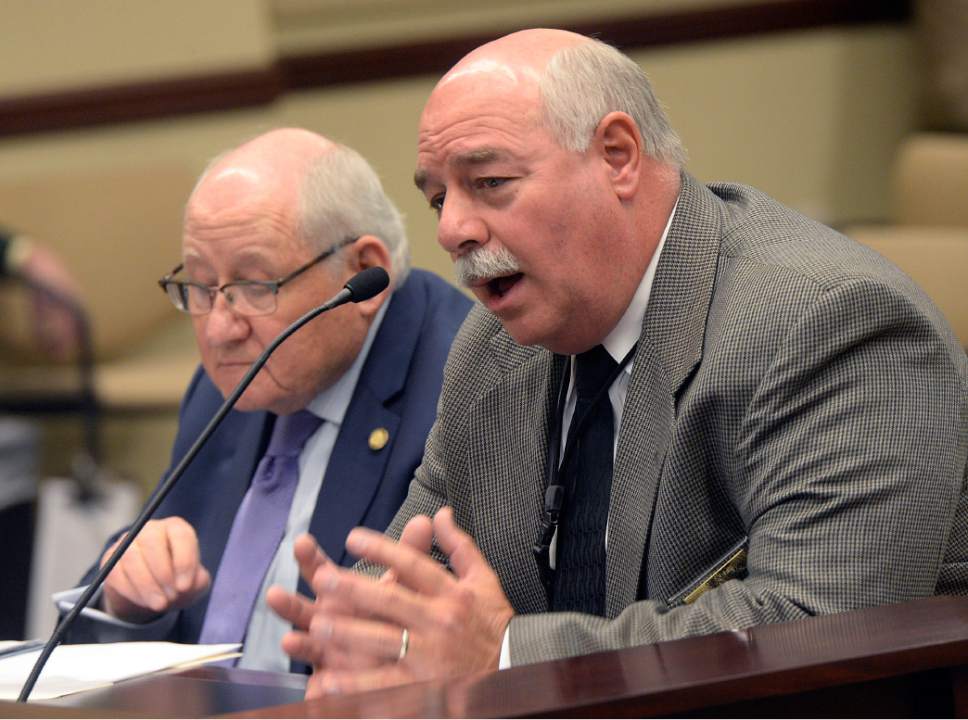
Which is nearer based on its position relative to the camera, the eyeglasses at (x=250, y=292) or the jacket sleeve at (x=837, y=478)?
the jacket sleeve at (x=837, y=478)

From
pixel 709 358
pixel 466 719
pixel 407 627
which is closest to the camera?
pixel 466 719

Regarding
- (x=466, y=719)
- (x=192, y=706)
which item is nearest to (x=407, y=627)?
(x=192, y=706)

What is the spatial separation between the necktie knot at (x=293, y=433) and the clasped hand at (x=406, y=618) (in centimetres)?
80

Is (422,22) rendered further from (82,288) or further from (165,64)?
(82,288)

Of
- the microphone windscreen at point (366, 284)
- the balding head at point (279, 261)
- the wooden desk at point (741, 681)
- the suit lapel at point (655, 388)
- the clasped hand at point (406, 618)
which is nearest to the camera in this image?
the wooden desk at point (741, 681)

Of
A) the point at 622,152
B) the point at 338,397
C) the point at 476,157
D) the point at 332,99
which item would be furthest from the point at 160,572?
the point at 332,99

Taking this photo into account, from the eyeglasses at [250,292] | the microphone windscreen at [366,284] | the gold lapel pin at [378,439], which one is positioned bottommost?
the gold lapel pin at [378,439]

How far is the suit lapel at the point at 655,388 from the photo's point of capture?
5.21 feet

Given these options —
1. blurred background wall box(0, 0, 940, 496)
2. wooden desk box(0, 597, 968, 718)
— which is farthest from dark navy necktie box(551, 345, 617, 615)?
blurred background wall box(0, 0, 940, 496)

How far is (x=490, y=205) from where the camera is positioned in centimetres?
168

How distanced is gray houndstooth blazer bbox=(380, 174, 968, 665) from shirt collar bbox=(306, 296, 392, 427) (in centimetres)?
50

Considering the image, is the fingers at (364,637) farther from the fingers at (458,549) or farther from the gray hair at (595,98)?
the gray hair at (595,98)

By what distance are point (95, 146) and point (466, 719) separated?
4080 mm

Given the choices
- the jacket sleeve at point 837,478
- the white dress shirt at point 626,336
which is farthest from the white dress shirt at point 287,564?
the jacket sleeve at point 837,478
